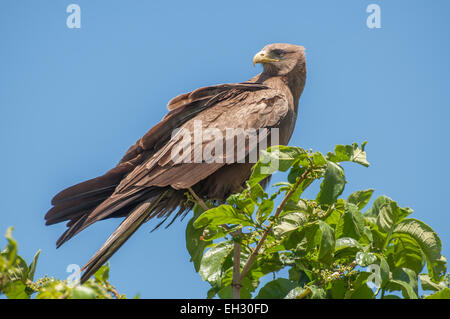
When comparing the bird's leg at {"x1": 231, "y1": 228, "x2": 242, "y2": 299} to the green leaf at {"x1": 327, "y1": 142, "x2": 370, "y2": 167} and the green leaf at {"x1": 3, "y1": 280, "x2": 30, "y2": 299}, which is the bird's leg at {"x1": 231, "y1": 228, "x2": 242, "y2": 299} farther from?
the green leaf at {"x1": 3, "y1": 280, "x2": 30, "y2": 299}

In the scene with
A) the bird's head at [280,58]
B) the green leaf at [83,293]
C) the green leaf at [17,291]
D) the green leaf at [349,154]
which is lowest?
the green leaf at [17,291]

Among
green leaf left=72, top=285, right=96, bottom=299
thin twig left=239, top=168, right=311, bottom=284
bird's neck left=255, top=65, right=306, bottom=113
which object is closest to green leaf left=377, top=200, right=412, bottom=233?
thin twig left=239, top=168, right=311, bottom=284

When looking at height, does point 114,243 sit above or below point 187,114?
below

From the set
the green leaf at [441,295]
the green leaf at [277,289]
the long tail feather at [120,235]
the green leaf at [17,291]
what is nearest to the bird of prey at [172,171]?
the long tail feather at [120,235]

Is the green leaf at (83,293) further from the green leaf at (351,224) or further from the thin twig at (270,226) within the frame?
the green leaf at (351,224)

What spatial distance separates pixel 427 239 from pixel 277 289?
39.1 inches

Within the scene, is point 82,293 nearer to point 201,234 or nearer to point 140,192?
point 201,234

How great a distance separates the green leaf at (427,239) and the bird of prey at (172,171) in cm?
203

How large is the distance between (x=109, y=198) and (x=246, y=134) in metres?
1.43

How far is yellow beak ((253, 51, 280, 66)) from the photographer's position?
668cm

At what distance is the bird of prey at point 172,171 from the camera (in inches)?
198

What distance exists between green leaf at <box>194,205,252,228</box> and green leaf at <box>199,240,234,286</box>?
19.0 inches

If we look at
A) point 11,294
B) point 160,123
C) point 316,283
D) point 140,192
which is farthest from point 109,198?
point 316,283

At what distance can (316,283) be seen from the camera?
3672mm
